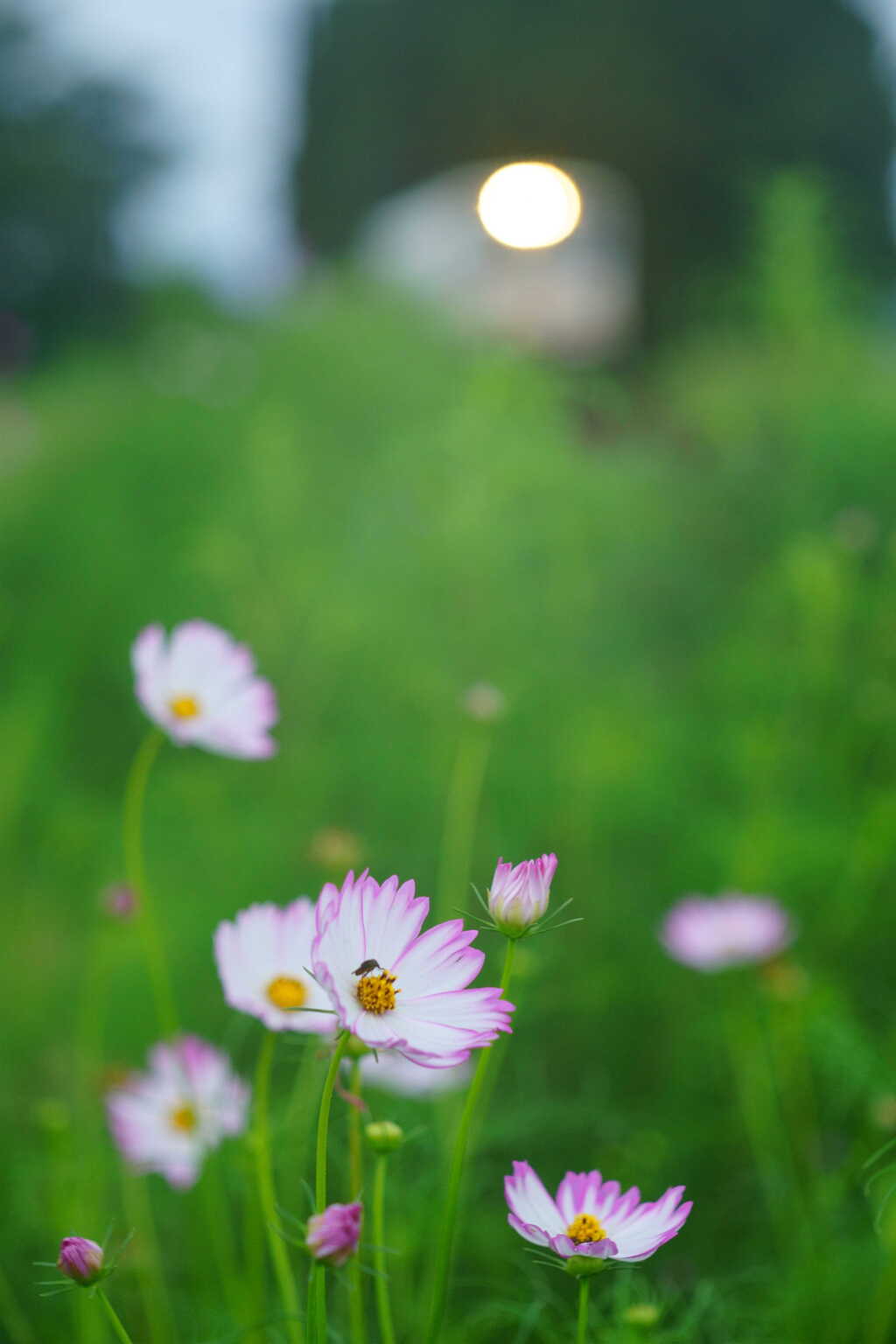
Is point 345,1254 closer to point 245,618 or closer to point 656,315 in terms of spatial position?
point 245,618

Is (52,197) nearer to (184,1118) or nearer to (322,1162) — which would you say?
(184,1118)

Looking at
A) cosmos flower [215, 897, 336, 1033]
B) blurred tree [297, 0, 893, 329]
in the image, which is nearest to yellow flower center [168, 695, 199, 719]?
cosmos flower [215, 897, 336, 1033]

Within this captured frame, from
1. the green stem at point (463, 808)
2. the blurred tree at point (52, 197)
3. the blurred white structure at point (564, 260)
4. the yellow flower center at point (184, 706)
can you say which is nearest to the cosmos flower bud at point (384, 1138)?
the yellow flower center at point (184, 706)

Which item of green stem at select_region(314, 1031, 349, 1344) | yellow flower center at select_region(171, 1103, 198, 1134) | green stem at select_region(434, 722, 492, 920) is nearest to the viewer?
green stem at select_region(314, 1031, 349, 1344)

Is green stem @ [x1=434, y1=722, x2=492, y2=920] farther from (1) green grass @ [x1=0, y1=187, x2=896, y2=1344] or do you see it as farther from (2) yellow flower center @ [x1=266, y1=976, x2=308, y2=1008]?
(2) yellow flower center @ [x1=266, y1=976, x2=308, y2=1008]

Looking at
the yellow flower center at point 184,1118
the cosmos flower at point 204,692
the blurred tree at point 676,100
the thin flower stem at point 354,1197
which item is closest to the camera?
the thin flower stem at point 354,1197

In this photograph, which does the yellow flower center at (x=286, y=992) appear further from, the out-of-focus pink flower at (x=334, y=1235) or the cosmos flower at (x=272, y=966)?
the out-of-focus pink flower at (x=334, y=1235)
